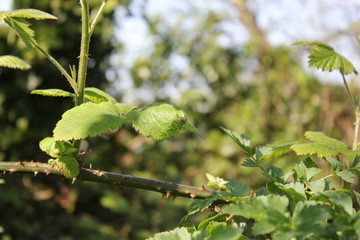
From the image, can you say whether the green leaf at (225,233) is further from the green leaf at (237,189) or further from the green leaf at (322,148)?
the green leaf at (322,148)

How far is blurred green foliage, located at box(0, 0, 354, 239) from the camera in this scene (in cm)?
365

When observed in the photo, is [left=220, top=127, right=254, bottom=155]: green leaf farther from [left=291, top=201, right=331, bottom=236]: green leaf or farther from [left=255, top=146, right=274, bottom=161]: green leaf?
[left=291, top=201, right=331, bottom=236]: green leaf

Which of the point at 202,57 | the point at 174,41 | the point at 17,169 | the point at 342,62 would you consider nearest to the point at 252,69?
the point at 202,57

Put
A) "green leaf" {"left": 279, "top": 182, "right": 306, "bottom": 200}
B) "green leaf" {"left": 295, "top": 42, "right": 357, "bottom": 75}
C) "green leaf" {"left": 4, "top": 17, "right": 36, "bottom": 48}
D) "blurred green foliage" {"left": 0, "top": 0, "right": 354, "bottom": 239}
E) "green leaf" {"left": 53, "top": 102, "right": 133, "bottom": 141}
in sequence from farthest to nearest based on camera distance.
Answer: "blurred green foliage" {"left": 0, "top": 0, "right": 354, "bottom": 239}, "green leaf" {"left": 295, "top": 42, "right": 357, "bottom": 75}, "green leaf" {"left": 4, "top": 17, "right": 36, "bottom": 48}, "green leaf" {"left": 53, "top": 102, "right": 133, "bottom": 141}, "green leaf" {"left": 279, "top": 182, "right": 306, "bottom": 200}

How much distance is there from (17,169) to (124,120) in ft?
0.95

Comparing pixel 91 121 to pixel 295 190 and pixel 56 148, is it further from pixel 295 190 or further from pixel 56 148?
pixel 295 190

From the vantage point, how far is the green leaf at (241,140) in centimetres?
98

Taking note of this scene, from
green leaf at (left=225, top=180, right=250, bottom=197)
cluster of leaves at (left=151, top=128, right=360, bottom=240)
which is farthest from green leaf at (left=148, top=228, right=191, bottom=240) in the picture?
green leaf at (left=225, top=180, right=250, bottom=197)

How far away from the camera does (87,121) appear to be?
0.92 meters

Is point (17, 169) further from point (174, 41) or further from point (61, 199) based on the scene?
point (174, 41)

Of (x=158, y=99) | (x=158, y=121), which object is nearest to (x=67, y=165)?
(x=158, y=121)

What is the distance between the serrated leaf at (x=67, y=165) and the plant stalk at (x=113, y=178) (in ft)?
0.07

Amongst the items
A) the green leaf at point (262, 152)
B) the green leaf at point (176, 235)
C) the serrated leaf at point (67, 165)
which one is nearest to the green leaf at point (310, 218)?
the green leaf at point (176, 235)

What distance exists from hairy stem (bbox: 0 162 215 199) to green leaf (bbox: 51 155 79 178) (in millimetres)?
21
